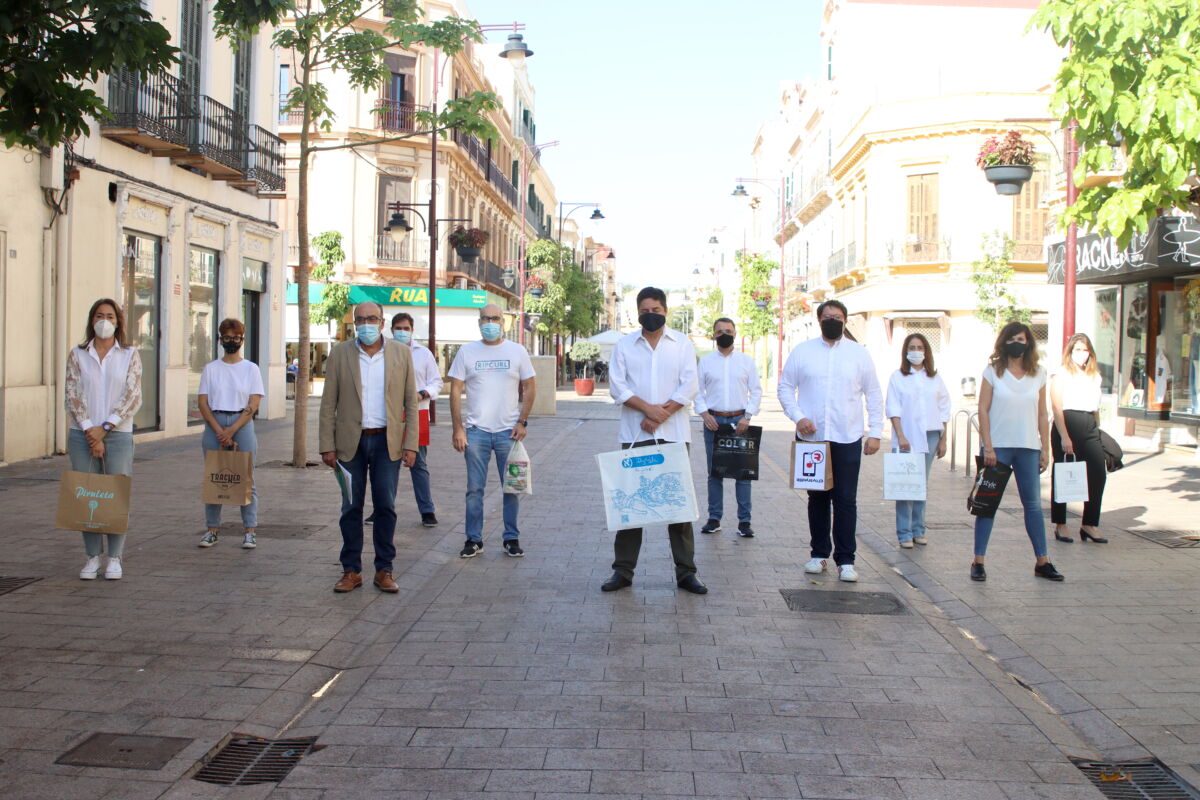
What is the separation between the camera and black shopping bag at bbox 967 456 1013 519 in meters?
7.77

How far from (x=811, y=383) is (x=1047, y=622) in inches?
89.0

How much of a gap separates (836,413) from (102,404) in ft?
16.2

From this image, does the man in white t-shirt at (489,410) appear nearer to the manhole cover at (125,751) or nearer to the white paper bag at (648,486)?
the white paper bag at (648,486)

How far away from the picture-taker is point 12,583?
702 cm

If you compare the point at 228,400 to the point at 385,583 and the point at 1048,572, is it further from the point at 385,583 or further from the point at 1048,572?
the point at 1048,572

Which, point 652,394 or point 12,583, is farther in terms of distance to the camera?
point 652,394

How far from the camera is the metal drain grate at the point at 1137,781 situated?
4.10 meters

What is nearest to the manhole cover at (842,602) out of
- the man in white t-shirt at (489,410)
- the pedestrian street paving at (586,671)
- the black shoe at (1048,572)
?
the pedestrian street paving at (586,671)

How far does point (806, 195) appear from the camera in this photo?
52156 millimetres

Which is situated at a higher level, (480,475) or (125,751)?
(480,475)

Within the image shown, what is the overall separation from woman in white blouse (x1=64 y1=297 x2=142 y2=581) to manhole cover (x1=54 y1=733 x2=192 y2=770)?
10.2 feet

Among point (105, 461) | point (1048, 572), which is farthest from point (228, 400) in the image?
point (1048, 572)

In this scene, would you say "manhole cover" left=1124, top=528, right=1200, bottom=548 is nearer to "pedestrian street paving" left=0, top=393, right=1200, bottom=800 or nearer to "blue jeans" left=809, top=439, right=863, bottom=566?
"pedestrian street paving" left=0, top=393, right=1200, bottom=800

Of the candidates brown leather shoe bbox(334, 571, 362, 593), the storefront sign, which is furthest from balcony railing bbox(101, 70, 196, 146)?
the storefront sign
